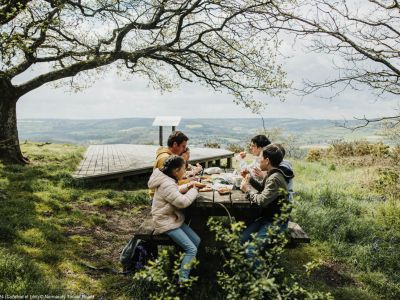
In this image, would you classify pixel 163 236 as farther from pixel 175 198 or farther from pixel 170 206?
pixel 175 198

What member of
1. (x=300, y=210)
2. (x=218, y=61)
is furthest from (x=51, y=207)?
(x=218, y=61)

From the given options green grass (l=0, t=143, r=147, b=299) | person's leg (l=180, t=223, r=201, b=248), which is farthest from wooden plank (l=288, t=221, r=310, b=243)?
green grass (l=0, t=143, r=147, b=299)

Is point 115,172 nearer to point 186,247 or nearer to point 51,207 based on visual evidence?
point 51,207

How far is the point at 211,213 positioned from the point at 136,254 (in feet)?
3.94

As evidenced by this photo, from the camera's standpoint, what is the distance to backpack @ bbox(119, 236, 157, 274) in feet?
16.3

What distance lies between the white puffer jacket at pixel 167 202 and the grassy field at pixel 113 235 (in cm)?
93

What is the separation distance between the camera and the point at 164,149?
5.30m

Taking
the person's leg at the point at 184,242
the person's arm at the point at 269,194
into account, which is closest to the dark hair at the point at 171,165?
the person's leg at the point at 184,242

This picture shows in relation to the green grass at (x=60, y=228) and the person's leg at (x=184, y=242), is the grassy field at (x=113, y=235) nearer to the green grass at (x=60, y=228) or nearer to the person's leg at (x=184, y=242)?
the green grass at (x=60, y=228)

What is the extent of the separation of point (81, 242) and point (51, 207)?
6.96 ft

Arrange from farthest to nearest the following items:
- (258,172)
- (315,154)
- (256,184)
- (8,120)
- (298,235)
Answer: (315,154) → (8,120) → (258,172) → (256,184) → (298,235)

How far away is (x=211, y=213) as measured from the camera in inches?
198

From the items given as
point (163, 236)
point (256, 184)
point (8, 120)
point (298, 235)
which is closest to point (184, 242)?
point (163, 236)

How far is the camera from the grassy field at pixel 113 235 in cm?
463
